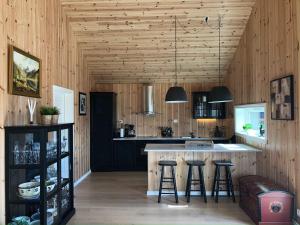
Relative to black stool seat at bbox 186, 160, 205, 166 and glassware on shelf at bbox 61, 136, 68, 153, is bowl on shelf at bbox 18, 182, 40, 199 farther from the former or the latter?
black stool seat at bbox 186, 160, 205, 166

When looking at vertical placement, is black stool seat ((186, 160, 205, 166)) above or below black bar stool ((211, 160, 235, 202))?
above

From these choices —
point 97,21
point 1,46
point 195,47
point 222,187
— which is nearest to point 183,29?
point 195,47

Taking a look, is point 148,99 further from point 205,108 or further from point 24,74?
point 24,74

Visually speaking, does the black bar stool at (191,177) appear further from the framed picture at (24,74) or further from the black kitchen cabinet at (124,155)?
the framed picture at (24,74)

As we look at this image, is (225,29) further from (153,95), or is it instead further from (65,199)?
(65,199)

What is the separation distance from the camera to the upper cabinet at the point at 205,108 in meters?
7.33

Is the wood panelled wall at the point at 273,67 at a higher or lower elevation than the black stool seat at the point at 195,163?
higher

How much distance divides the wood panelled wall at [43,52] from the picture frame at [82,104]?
0.14 metres

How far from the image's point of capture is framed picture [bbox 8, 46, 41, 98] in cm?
319

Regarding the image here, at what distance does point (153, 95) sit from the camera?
25.2 feet

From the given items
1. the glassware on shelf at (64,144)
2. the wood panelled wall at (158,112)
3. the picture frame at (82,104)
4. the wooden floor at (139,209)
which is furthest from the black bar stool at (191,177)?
the wood panelled wall at (158,112)

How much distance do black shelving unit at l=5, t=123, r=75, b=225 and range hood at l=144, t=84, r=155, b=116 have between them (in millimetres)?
4067

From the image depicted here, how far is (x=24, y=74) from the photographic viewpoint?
3502 millimetres

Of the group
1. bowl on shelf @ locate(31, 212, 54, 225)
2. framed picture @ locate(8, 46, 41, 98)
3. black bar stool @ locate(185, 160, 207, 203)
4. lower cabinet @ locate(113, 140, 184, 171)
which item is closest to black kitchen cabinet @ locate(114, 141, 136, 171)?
lower cabinet @ locate(113, 140, 184, 171)
